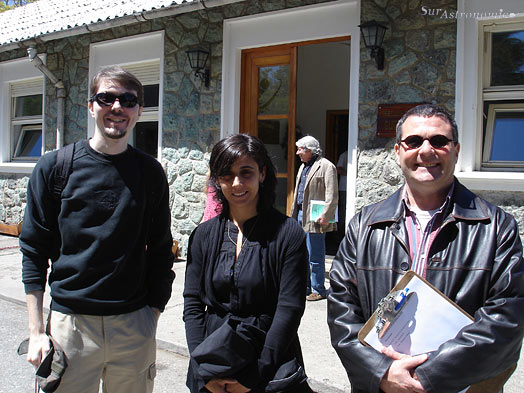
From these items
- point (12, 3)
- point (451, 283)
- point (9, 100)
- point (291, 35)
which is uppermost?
point (12, 3)

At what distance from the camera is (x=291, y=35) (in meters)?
6.61

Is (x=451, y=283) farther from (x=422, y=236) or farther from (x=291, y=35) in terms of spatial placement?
(x=291, y=35)

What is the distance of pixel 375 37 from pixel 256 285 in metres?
4.32

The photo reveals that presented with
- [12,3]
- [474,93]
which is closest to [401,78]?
[474,93]

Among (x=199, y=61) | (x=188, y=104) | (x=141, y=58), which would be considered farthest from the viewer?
(x=141, y=58)

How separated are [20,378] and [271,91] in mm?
4929

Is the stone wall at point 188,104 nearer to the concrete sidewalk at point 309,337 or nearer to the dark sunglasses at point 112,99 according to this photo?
the concrete sidewalk at point 309,337

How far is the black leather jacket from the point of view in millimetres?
1616

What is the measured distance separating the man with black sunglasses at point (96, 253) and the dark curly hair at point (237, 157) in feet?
1.15

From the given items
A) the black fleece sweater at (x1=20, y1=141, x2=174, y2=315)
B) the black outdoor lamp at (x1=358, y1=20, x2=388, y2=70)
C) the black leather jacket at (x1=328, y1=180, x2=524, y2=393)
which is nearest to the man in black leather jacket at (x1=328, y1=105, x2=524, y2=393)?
the black leather jacket at (x1=328, y1=180, x2=524, y2=393)

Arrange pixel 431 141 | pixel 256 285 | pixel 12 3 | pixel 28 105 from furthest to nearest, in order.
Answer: pixel 12 3 → pixel 28 105 → pixel 256 285 → pixel 431 141

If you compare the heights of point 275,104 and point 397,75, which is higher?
point 397,75

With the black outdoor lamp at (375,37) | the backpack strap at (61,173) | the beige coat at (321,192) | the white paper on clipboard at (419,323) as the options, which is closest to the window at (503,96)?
the black outdoor lamp at (375,37)

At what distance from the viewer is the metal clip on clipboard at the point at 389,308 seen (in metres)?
1.72
